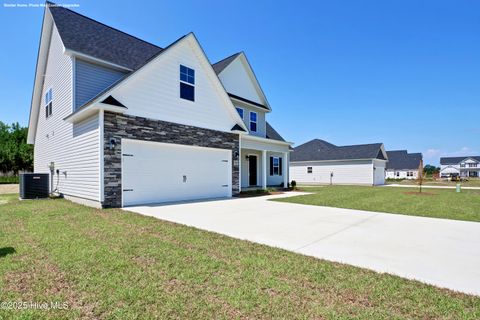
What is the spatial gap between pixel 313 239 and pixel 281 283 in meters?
2.19

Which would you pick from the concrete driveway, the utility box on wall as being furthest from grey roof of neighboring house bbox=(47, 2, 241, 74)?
Answer: the concrete driveway

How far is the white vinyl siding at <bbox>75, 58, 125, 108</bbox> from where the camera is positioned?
32.4 ft

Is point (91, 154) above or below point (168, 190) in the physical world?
above

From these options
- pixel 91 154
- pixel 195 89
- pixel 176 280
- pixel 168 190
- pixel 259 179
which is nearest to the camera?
pixel 176 280

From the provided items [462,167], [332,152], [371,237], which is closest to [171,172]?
[371,237]

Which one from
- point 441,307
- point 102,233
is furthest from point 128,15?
point 441,307

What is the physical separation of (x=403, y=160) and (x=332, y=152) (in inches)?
1312

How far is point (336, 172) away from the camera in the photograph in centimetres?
2956

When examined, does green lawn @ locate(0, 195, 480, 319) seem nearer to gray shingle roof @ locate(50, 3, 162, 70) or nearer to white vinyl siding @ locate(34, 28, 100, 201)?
white vinyl siding @ locate(34, 28, 100, 201)

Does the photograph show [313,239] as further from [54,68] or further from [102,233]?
[54,68]

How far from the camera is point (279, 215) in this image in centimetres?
744

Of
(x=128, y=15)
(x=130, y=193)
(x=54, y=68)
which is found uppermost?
(x=128, y=15)

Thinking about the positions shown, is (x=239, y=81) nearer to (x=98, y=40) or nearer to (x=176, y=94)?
(x=176, y=94)

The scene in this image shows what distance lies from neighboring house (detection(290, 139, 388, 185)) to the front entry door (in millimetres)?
15361
